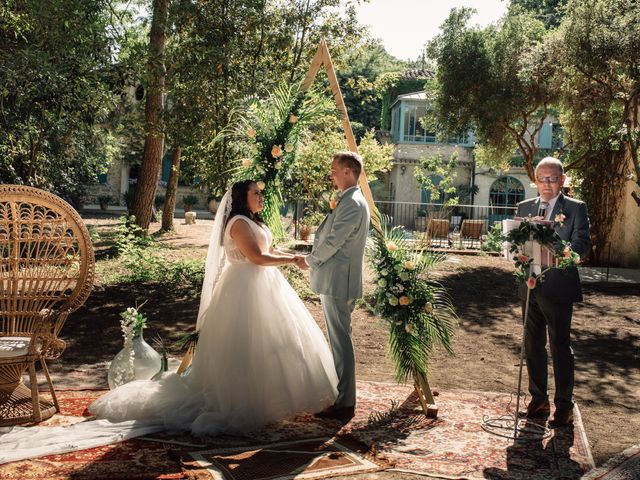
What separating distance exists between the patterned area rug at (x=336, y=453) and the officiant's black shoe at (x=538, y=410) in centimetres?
24

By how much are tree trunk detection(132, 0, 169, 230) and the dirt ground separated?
156 cm

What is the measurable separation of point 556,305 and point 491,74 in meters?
12.8

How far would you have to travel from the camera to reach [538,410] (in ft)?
17.0

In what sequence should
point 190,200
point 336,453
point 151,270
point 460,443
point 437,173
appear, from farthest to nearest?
1. point 190,200
2. point 437,173
3. point 151,270
4. point 460,443
5. point 336,453

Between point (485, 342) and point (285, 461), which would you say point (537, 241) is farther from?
point (485, 342)

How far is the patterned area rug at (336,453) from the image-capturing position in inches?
151

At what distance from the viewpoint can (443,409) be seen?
5398 mm

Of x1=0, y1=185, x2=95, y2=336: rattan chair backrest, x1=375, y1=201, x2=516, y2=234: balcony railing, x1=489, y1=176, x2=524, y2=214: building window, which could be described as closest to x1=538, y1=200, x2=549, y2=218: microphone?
x1=0, y1=185, x2=95, y2=336: rattan chair backrest

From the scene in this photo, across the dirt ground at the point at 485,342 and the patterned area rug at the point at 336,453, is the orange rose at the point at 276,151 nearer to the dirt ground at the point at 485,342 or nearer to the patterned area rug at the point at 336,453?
the dirt ground at the point at 485,342

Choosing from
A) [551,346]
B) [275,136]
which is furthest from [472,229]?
[551,346]

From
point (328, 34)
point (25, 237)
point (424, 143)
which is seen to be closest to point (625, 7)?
point (328, 34)

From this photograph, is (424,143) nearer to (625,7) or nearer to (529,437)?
(625,7)

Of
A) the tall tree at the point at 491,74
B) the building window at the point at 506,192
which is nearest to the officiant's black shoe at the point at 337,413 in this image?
the tall tree at the point at 491,74

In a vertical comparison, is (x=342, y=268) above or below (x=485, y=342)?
above
